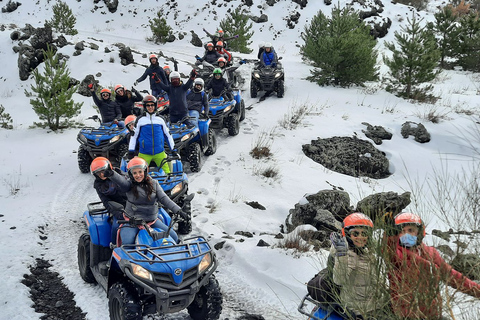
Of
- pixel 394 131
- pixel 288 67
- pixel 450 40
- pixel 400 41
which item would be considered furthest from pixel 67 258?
pixel 450 40

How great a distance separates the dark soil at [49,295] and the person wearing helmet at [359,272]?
3.26m

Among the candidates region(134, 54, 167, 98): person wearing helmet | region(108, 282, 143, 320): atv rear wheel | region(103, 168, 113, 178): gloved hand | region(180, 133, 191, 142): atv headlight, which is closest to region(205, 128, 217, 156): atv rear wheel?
region(180, 133, 191, 142): atv headlight

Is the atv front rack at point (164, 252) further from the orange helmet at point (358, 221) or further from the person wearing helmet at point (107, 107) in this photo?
the person wearing helmet at point (107, 107)

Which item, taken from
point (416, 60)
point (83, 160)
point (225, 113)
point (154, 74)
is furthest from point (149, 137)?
point (416, 60)

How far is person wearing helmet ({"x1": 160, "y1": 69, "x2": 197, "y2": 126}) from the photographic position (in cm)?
1038

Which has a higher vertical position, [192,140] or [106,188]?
[106,188]

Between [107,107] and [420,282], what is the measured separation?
9.37 m

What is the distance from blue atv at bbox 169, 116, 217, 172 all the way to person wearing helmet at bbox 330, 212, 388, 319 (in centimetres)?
642

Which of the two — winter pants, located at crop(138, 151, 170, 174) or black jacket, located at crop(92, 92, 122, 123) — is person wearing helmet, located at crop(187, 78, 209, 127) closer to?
black jacket, located at crop(92, 92, 122, 123)

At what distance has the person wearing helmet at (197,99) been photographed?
36.0 ft

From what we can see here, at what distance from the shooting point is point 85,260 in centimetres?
558

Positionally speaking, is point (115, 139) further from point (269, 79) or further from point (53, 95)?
point (269, 79)

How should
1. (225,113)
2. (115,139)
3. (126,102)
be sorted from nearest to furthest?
(115,139) → (126,102) → (225,113)

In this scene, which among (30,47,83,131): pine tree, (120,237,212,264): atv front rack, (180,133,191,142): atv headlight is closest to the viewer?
(120,237,212,264): atv front rack
